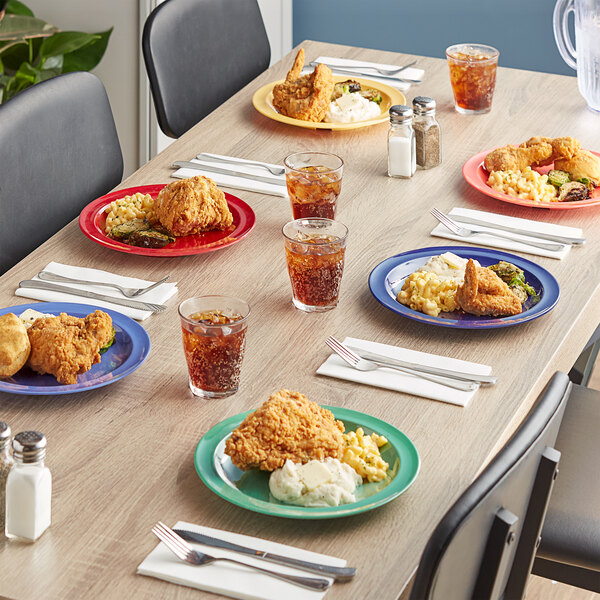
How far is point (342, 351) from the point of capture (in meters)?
1.39

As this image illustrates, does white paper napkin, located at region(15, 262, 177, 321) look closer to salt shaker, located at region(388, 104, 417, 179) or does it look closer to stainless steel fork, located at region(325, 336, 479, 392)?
stainless steel fork, located at region(325, 336, 479, 392)

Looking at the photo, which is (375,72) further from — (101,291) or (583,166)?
(101,291)

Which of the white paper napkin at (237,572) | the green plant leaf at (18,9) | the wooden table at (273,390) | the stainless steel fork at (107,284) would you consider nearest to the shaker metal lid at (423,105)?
the wooden table at (273,390)

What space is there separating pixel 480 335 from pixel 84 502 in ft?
2.09

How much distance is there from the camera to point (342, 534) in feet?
3.51

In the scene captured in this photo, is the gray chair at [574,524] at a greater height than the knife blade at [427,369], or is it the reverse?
the knife blade at [427,369]

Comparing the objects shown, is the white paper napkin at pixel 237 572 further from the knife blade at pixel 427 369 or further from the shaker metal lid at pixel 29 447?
the knife blade at pixel 427 369

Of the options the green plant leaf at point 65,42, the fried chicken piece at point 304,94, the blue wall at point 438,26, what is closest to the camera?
the fried chicken piece at point 304,94

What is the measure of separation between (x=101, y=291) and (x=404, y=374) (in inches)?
19.8

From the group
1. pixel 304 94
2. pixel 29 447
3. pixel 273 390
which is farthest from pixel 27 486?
pixel 304 94

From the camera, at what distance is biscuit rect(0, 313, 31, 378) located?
1288 millimetres

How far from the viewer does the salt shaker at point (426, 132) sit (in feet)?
6.51

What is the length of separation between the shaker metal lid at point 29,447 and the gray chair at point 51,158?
3.19 ft

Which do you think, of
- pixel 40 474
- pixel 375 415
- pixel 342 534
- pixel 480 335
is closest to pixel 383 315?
pixel 480 335
